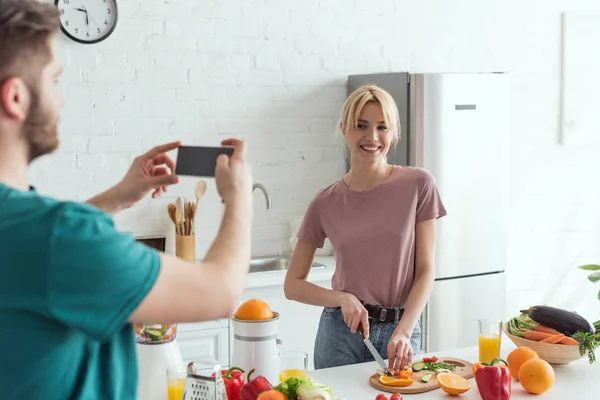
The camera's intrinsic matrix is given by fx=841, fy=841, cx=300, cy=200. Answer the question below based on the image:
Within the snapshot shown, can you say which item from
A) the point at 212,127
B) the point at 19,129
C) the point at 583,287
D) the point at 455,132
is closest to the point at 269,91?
the point at 212,127

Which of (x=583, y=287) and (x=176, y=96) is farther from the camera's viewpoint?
(x=583, y=287)

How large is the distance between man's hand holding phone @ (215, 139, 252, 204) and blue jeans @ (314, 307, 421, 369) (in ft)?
4.14

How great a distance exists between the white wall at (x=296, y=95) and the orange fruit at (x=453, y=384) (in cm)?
214

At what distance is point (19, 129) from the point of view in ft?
3.97

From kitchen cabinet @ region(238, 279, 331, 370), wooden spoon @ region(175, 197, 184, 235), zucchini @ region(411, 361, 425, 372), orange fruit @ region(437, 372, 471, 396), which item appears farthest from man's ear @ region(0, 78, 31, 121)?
wooden spoon @ region(175, 197, 184, 235)

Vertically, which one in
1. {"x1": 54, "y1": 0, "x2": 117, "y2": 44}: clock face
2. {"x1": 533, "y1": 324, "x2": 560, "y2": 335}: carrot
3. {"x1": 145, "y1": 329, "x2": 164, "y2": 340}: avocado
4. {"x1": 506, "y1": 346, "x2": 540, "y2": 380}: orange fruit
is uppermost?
{"x1": 54, "y1": 0, "x2": 117, "y2": 44}: clock face

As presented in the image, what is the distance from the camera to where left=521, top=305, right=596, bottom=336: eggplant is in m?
2.35

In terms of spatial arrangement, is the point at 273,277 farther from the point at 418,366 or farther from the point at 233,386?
the point at 233,386

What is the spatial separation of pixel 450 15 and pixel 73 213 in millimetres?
3923

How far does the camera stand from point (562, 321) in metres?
2.38

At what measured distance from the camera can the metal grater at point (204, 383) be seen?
1.78m

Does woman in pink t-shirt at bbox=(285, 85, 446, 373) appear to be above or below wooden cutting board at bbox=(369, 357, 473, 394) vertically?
above

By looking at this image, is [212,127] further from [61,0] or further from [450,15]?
[450,15]

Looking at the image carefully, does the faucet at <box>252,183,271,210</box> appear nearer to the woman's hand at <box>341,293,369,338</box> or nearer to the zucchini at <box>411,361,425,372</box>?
the woman's hand at <box>341,293,369,338</box>
